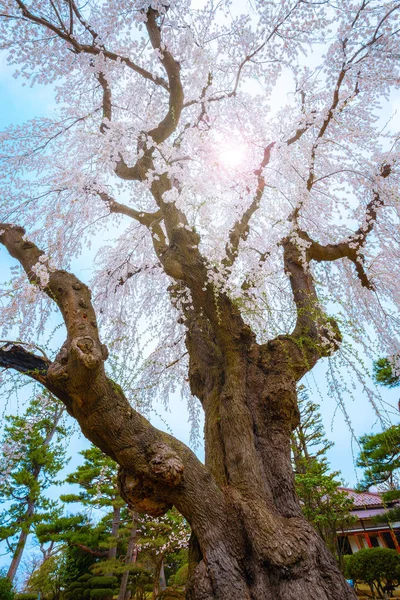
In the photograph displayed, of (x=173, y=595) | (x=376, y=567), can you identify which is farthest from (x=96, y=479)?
(x=376, y=567)

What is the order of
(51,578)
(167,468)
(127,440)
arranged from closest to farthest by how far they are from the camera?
(167,468)
(127,440)
(51,578)

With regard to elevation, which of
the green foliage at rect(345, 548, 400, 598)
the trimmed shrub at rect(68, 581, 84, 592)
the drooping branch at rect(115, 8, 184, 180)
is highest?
the drooping branch at rect(115, 8, 184, 180)

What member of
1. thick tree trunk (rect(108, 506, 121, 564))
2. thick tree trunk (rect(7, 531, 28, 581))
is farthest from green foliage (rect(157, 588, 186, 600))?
thick tree trunk (rect(7, 531, 28, 581))

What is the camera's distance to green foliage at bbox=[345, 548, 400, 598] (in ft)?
25.7

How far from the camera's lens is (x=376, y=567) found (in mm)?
7957

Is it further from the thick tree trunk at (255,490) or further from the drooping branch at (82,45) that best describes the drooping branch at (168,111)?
the thick tree trunk at (255,490)

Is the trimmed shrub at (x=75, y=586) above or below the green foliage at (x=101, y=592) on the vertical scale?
above

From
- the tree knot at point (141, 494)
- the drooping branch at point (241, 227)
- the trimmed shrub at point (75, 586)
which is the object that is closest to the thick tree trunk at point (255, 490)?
the tree knot at point (141, 494)

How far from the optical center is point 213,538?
229cm

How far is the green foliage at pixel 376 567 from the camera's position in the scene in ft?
25.7

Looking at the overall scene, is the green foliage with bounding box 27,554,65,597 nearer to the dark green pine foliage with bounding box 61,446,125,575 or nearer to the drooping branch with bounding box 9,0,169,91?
the dark green pine foliage with bounding box 61,446,125,575

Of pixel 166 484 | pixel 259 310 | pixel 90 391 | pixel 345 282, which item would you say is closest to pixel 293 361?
pixel 259 310

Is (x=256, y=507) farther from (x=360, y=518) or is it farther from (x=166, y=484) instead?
(x=360, y=518)

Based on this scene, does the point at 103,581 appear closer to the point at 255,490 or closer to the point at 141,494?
the point at 141,494
